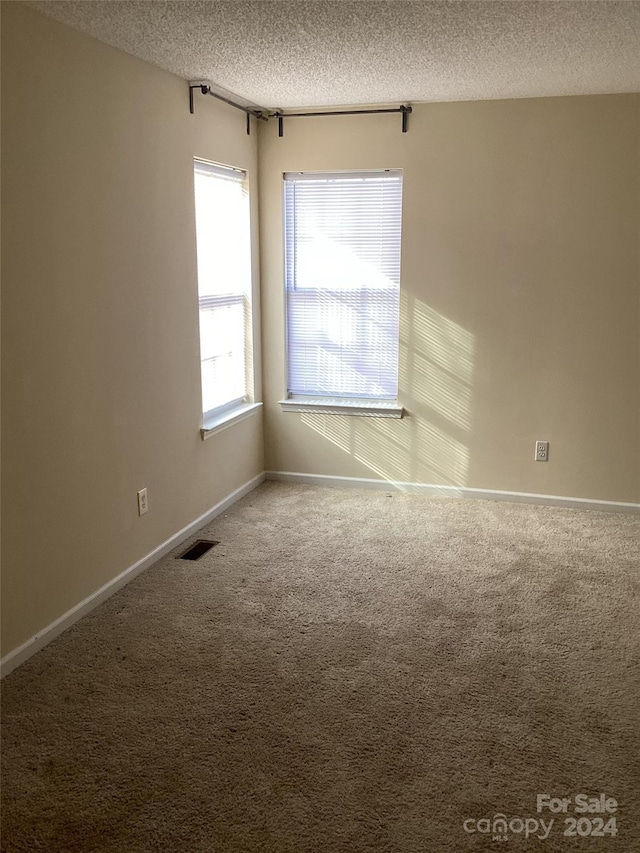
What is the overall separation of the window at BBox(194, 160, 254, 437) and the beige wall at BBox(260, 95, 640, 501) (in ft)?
0.75

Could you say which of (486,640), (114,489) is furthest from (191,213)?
(486,640)

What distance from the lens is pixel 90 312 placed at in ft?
10.3

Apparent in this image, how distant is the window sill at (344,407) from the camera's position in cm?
490

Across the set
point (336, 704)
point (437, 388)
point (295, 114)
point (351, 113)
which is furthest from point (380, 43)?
point (336, 704)

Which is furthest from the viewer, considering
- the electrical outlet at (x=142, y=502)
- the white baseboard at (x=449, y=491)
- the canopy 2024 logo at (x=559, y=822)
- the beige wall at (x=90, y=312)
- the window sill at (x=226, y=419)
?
the white baseboard at (x=449, y=491)

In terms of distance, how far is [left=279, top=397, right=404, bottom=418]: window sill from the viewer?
4.90m

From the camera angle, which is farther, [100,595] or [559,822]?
[100,595]

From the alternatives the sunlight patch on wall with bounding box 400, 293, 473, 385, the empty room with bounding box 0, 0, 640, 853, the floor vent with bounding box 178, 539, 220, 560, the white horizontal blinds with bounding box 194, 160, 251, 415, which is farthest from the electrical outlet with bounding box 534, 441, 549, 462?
the floor vent with bounding box 178, 539, 220, 560

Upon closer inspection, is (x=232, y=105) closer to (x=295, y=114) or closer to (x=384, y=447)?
(x=295, y=114)

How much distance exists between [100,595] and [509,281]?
9.69 feet

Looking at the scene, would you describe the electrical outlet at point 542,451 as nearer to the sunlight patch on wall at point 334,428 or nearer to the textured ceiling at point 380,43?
the sunlight patch on wall at point 334,428

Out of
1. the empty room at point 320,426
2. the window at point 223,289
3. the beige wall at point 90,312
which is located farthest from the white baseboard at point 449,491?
the beige wall at point 90,312

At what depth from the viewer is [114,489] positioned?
341 cm

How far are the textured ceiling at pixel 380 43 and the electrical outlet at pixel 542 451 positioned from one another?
204cm
